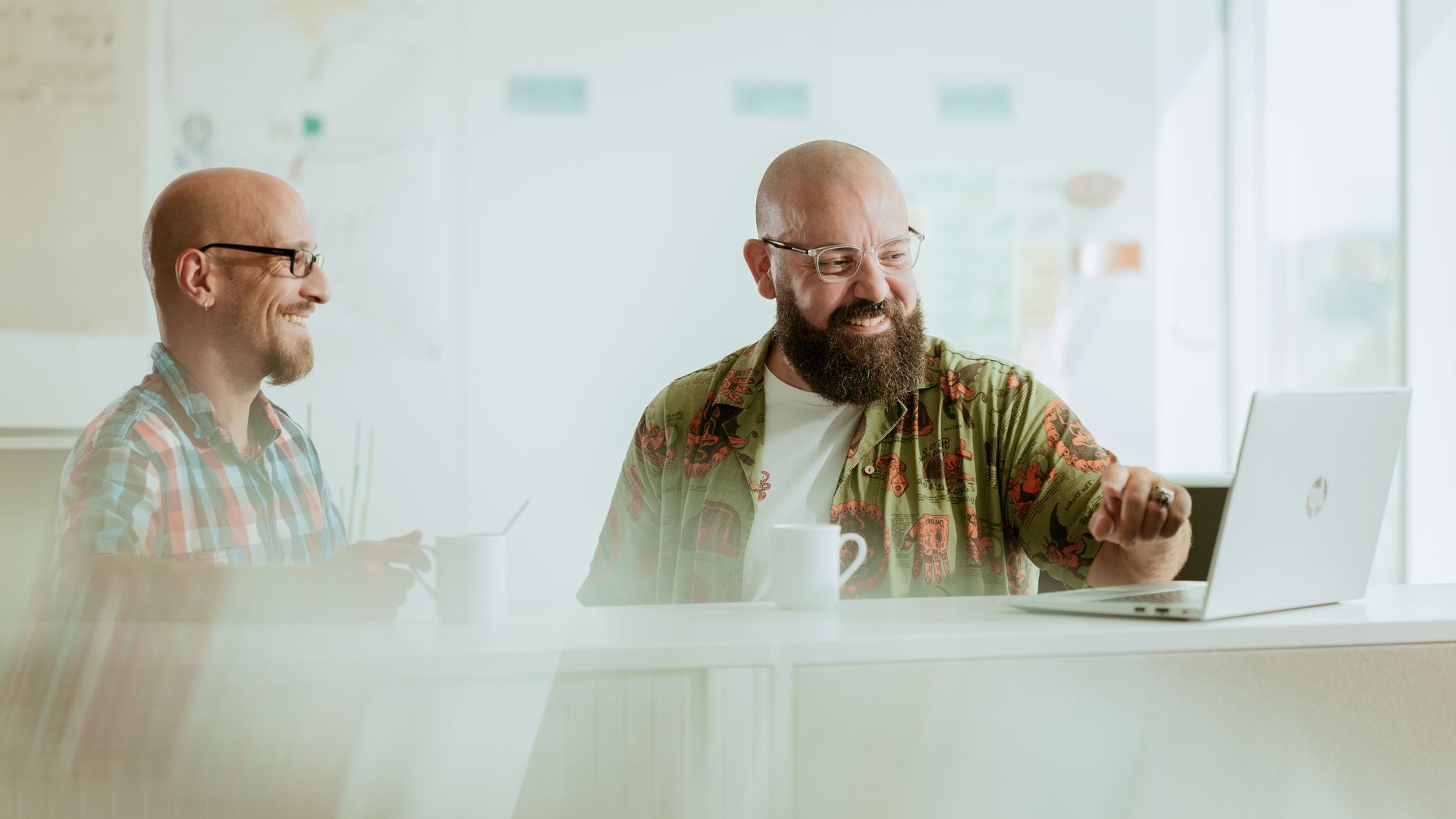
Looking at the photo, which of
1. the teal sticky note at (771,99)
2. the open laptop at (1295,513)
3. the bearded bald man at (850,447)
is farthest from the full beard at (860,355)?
the teal sticky note at (771,99)

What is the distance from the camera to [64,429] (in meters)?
2.38

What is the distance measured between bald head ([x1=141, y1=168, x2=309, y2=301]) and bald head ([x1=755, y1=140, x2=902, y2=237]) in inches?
25.8

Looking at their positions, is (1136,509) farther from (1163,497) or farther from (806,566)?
(806,566)

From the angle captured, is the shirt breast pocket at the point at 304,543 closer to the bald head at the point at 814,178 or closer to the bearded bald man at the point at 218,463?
the bearded bald man at the point at 218,463

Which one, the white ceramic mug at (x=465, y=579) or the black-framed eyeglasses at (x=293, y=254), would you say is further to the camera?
the black-framed eyeglasses at (x=293, y=254)

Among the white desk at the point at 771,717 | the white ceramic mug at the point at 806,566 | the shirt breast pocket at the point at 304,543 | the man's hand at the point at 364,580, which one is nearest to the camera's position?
the white desk at the point at 771,717

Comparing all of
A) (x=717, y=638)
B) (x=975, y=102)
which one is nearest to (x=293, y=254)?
(x=717, y=638)

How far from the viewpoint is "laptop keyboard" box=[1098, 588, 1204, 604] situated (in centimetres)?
101

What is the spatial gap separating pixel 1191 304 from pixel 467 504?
73.5 inches

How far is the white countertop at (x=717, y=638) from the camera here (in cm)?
85

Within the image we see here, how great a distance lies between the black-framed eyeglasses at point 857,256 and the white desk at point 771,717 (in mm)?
728

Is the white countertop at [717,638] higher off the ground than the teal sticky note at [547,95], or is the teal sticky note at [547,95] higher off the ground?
the teal sticky note at [547,95]

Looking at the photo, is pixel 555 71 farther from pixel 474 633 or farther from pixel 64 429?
pixel 474 633

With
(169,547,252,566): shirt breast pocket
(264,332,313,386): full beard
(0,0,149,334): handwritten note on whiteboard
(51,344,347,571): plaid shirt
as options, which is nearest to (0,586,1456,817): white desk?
(51,344,347,571): plaid shirt
